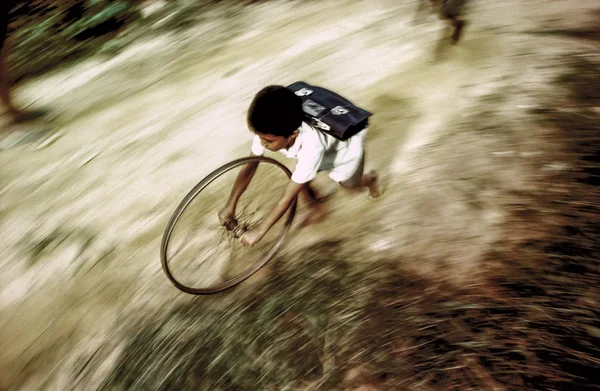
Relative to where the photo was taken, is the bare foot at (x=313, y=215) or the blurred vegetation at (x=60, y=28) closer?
the bare foot at (x=313, y=215)

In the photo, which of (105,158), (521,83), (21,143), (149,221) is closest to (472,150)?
(521,83)

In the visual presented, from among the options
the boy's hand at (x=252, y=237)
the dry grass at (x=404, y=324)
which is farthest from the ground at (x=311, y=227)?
the boy's hand at (x=252, y=237)

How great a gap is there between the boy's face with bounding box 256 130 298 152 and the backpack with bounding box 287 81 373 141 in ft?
0.68

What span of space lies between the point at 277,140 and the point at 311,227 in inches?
45.0

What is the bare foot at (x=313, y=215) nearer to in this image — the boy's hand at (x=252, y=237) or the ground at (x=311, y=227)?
the ground at (x=311, y=227)

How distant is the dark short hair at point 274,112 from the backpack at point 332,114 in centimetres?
26

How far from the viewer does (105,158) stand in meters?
3.74

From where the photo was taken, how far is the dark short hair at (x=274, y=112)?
6.00 ft

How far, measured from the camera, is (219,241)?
2.94 m

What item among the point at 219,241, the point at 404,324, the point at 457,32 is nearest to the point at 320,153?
the point at 404,324

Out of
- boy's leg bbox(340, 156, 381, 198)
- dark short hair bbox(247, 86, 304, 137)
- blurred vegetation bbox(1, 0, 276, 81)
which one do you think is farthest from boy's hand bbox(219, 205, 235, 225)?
blurred vegetation bbox(1, 0, 276, 81)

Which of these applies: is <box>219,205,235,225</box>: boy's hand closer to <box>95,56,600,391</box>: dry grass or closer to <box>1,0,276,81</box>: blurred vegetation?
<box>95,56,600,391</box>: dry grass

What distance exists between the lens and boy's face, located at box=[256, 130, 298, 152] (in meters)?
1.92

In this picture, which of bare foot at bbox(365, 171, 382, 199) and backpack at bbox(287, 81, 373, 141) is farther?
bare foot at bbox(365, 171, 382, 199)
